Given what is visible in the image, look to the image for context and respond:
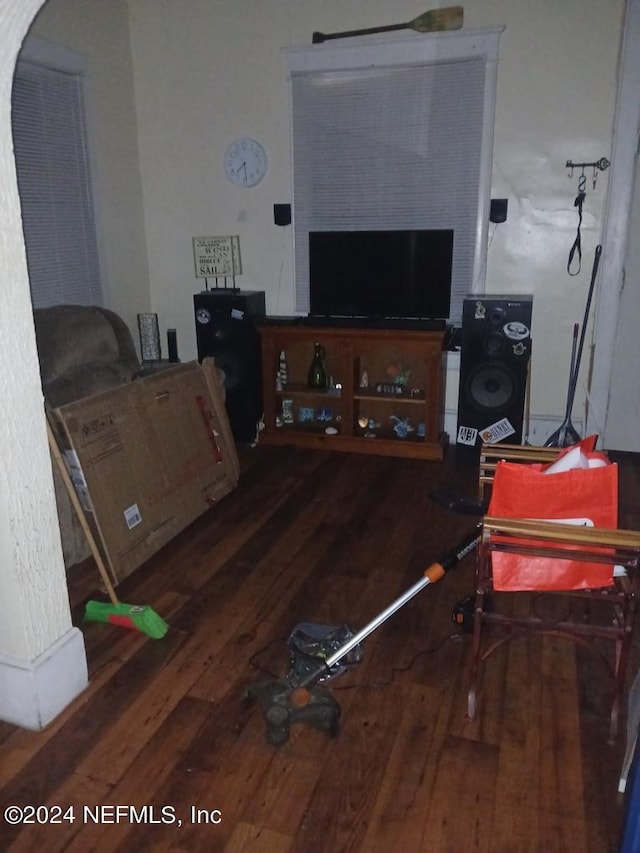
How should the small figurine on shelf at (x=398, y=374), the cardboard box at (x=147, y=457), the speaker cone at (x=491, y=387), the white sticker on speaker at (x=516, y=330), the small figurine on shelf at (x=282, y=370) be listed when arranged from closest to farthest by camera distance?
1. the cardboard box at (x=147, y=457)
2. the white sticker on speaker at (x=516, y=330)
3. the speaker cone at (x=491, y=387)
4. the small figurine on shelf at (x=398, y=374)
5. the small figurine on shelf at (x=282, y=370)

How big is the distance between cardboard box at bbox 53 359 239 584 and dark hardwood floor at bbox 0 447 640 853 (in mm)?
236

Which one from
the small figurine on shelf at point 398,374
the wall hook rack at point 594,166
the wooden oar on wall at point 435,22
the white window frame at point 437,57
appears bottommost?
the small figurine on shelf at point 398,374

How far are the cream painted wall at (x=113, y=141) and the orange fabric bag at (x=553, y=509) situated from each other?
3.42 metres

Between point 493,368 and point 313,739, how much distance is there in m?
2.50

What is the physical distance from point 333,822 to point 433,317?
3099mm

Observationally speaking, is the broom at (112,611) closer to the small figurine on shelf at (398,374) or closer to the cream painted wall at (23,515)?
the cream painted wall at (23,515)

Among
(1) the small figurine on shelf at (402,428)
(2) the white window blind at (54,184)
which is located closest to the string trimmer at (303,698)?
(1) the small figurine on shelf at (402,428)

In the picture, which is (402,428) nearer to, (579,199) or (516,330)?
(516,330)

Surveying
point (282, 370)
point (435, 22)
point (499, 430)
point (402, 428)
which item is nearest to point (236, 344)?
point (282, 370)

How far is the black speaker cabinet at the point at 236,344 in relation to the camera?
4.14m

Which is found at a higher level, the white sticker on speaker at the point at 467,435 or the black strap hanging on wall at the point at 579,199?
the black strap hanging on wall at the point at 579,199

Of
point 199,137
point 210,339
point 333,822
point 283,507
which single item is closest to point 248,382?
point 210,339

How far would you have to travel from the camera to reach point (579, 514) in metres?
1.79

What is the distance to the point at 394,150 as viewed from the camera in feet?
13.3
